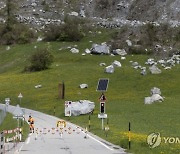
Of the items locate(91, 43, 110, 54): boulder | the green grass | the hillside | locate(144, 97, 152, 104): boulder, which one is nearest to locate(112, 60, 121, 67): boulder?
locate(91, 43, 110, 54): boulder

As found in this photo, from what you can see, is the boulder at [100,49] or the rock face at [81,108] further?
the boulder at [100,49]

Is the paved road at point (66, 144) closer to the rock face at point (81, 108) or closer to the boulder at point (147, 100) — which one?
the rock face at point (81, 108)

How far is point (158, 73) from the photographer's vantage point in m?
87.7

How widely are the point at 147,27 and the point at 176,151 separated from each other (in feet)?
334

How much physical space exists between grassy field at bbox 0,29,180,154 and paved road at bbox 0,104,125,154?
114 cm

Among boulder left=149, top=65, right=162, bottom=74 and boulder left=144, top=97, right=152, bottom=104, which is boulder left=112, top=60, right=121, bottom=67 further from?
boulder left=144, top=97, right=152, bottom=104

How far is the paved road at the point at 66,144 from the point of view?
3012cm

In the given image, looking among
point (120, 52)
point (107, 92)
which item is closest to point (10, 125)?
point (107, 92)

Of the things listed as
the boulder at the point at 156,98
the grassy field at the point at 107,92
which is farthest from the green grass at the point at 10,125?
the boulder at the point at 156,98

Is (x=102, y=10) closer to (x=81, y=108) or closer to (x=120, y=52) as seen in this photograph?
(x=120, y=52)

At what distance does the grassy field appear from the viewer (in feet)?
137

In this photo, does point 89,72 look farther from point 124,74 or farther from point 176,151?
A: point 176,151

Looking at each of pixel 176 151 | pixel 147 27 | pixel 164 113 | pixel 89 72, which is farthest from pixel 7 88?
pixel 176 151

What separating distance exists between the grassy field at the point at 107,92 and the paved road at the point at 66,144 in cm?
114
